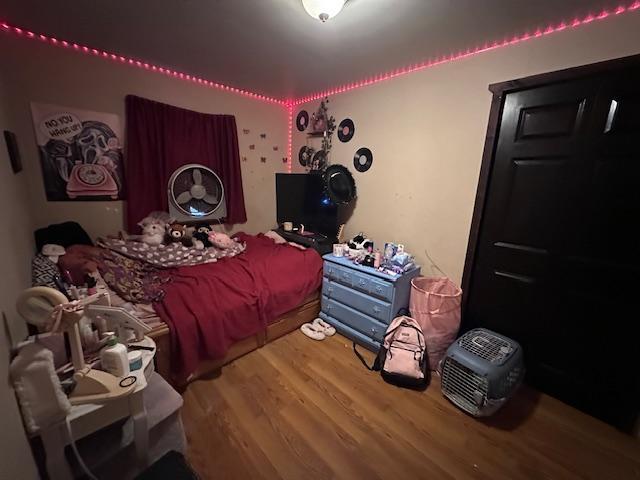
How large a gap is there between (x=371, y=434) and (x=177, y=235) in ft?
6.86

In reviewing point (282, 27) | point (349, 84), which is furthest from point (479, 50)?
point (282, 27)

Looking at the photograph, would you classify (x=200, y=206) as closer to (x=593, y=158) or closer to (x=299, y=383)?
(x=299, y=383)

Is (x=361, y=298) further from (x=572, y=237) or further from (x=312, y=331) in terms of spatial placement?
(x=572, y=237)

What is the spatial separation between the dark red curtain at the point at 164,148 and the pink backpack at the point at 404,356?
7.08 ft

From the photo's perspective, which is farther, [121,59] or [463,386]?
[121,59]

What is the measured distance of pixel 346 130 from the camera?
8.70ft

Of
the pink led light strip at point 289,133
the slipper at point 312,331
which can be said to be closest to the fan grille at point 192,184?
the pink led light strip at point 289,133

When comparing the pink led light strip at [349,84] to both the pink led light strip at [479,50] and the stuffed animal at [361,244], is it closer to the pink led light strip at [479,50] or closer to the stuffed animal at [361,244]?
the pink led light strip at [479,50]

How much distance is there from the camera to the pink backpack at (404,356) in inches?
68.7

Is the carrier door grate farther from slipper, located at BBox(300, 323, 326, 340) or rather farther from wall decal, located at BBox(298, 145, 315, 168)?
wall decal, located at BBox(298, 145, 315, 168)

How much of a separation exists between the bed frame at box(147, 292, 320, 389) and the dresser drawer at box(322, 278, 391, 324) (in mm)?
193

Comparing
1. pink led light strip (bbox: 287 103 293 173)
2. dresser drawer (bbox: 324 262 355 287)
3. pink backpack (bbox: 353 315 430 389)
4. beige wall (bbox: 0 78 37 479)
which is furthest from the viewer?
pink led light strip (bbox: 287 103 293 173)

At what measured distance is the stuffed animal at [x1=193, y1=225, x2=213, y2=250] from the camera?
2391 mm

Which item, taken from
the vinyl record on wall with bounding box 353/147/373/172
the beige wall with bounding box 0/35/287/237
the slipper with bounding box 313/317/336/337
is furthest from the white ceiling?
the slipper with bounding box 313/317/336/337
